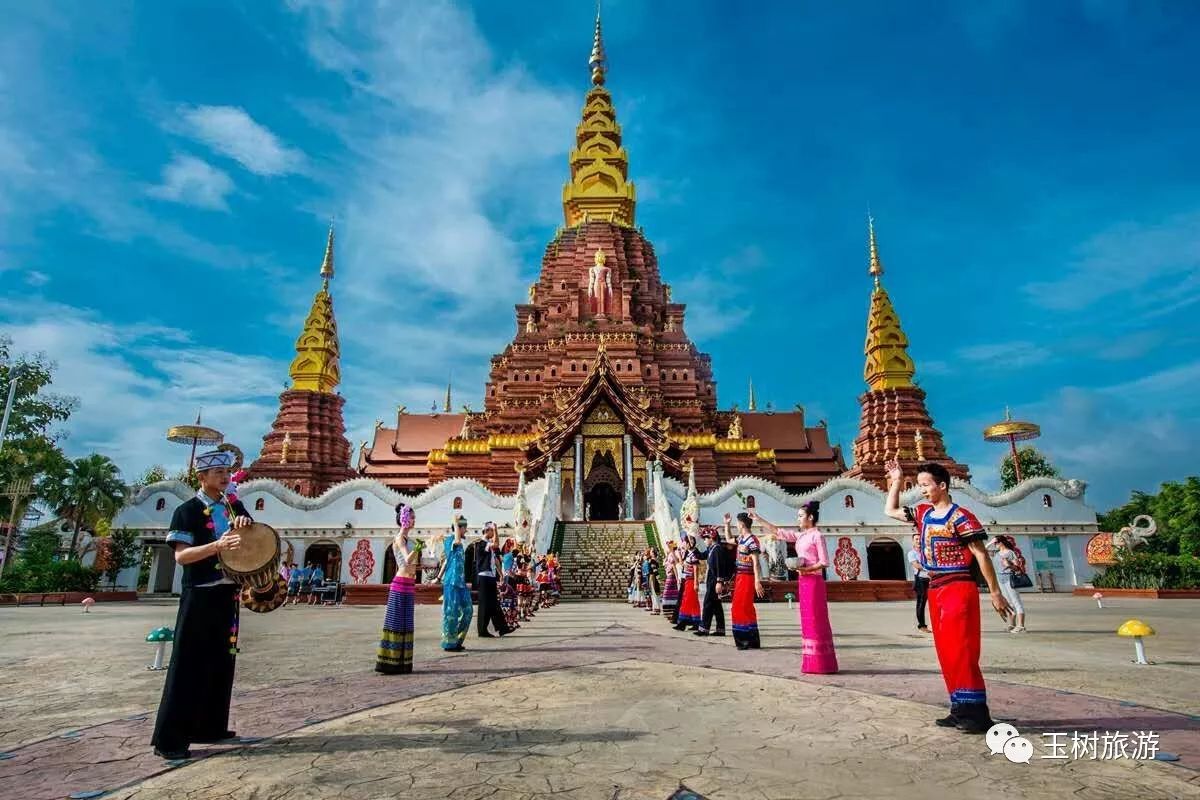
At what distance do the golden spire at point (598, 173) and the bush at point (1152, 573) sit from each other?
1275 inches

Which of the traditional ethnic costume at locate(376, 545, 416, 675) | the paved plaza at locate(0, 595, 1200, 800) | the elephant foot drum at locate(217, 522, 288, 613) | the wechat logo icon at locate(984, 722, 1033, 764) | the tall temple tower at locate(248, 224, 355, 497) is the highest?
the tall temple tower at locate(248, 224, 355, 497)

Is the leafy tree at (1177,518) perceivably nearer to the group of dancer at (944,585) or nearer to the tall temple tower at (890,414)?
the tall temple tower at (890,414)

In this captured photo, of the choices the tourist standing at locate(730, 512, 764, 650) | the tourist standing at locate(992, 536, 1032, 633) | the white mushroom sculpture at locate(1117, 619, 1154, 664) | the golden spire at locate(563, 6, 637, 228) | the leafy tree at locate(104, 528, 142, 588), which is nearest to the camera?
the white mushroom sculpture at locate(1117, 619, 1154, 664)

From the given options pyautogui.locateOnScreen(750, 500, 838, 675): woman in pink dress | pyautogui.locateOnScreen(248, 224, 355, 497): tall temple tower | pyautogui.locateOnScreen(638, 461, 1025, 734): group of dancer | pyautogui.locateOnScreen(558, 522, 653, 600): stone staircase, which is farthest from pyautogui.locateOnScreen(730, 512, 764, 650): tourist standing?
pyautogui.locateOnScreen(248, 224, 355, 497): tall temple tower

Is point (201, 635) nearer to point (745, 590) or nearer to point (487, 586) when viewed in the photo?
point (745, 590)

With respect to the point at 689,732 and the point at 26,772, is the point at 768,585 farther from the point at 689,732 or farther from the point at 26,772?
the point at 26,772

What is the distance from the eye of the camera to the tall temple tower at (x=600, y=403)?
97.3 ft

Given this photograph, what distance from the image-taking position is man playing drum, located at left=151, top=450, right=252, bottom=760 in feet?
12.1

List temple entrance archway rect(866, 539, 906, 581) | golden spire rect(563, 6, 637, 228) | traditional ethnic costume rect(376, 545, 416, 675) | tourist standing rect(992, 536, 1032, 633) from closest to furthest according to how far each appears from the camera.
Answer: traditional ethnic costume rect(376, 545, 416, 675), tourist standing rect(992, 536, 1032, 633), temple entrance archway rect(866, 539, 906, 581), golden spire rect(563, 6, 637, 228)

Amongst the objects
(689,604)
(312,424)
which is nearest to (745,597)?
(689,604)

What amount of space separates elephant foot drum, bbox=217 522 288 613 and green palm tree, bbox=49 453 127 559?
2890 cm

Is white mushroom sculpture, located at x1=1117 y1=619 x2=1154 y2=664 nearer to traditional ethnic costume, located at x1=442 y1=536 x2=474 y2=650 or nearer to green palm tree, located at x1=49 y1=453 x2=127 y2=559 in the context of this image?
traditional ethnic costume, located at x1=442 y1=536 x2=474 y2=650

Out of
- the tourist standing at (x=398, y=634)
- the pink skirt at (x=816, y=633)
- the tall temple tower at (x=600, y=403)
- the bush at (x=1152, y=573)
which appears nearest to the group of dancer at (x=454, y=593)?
the tourist standing at (x=398, y=634)

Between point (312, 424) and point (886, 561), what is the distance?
31053 millimetres
